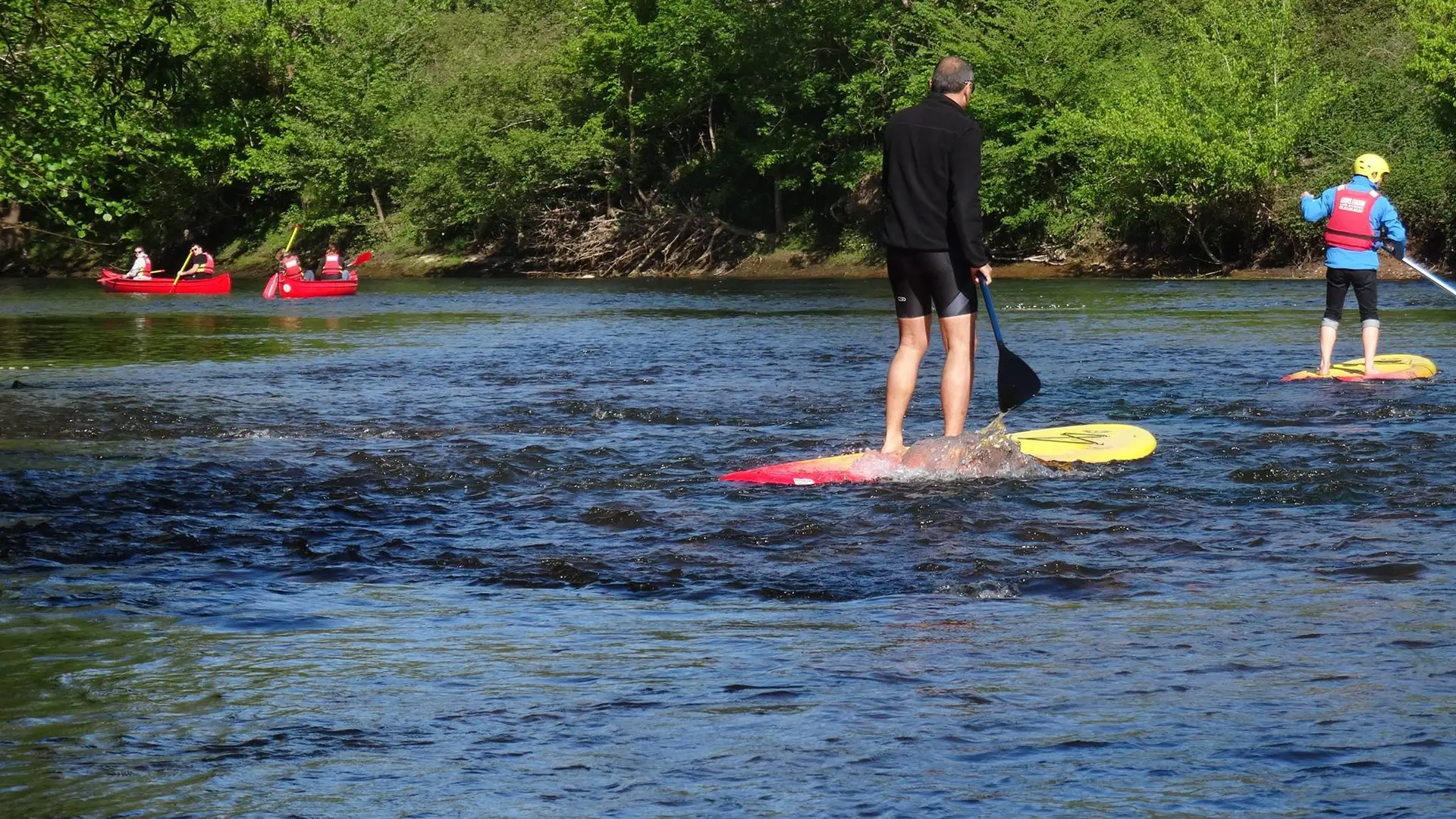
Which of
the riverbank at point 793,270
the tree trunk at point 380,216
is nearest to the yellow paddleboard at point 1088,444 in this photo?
the riverbank at point 793,270

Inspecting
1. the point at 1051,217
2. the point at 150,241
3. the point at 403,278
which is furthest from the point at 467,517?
the point at 150,241

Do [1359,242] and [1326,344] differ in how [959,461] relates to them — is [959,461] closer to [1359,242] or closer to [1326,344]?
[1326,344]

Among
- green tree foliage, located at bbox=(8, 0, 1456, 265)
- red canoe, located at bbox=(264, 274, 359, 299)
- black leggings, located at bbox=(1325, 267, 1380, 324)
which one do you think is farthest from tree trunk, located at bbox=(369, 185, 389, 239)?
black leggings, located at bbox=(1325, 267, 1380, 324)

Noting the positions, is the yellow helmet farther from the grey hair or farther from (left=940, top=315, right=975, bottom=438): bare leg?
(left=940, top=315, right=975, bottom=438): bare leg

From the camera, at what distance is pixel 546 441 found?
11094mm

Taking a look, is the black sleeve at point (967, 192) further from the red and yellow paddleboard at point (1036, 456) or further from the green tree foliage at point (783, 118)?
the green tree foliage at point (783, 118)

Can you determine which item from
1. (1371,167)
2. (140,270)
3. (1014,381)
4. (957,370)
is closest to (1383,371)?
(1371,167)

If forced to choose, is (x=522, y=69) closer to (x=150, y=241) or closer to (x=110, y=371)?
(x=150, y=241)

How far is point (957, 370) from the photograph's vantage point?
9.09 meters

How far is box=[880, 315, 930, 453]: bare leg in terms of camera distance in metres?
9.15

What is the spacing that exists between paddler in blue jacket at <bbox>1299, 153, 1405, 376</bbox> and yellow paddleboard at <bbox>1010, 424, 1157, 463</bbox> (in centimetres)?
→ 493

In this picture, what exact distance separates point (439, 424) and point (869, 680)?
309 inches

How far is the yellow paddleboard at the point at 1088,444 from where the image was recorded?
9.34m

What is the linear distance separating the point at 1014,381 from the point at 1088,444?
2.05 feet
